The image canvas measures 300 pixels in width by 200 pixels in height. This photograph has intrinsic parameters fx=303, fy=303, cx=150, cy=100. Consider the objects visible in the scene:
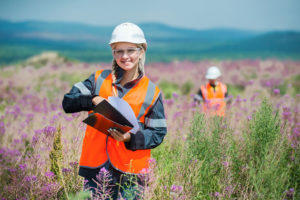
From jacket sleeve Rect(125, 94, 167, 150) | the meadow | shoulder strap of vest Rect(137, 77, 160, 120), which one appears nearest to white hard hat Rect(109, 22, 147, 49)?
shoulder strap of vest Rect(137, 77, 160, 120)

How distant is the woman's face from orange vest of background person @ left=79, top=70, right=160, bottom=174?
0.18 m

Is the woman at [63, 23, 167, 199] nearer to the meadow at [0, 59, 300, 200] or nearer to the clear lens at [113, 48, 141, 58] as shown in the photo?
the clear lens at [113, 48, 141, 58]

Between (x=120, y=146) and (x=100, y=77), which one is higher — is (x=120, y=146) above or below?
below

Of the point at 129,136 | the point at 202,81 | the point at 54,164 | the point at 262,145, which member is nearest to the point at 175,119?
the point at 262,145

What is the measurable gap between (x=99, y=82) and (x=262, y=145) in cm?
180

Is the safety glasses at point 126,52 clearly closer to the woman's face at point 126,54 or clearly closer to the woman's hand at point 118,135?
the woman's face at point 126,54

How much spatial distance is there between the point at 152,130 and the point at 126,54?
2.05 ft

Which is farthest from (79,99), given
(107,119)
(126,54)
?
(126,54)

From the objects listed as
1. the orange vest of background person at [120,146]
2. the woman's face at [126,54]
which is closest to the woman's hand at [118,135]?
the orange vest of background person at [120,146]

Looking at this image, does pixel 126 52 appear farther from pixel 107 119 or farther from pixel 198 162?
pixel 198 162

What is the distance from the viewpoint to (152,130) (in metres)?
2.35

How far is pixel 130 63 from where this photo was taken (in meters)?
2.40

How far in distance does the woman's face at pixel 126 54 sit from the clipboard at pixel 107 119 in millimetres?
507

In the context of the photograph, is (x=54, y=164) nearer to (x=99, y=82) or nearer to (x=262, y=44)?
(x=99, y=82)
